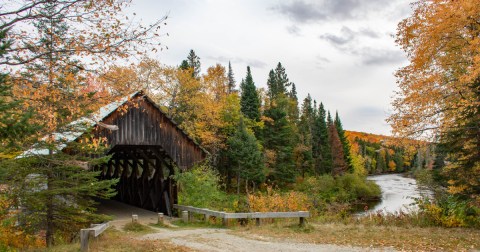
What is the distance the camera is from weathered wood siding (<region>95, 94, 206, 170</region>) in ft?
48.5

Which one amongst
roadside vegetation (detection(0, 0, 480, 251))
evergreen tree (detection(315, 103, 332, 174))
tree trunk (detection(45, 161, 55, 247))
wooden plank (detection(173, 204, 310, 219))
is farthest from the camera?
evergreen tree (detection(315, 103, 332, 174))

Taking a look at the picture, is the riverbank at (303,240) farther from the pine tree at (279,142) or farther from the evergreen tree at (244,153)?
the pine tree at (279,142)

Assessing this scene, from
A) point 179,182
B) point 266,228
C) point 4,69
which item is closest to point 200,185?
point 179,182

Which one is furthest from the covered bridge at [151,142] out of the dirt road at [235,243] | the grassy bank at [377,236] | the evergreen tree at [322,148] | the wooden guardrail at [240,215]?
the evergreen tree at [322,148]

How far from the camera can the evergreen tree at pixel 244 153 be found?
3609 cm

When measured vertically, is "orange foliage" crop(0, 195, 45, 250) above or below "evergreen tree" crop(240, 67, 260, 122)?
below

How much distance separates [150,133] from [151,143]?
431mm

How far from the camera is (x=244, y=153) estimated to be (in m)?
36.2

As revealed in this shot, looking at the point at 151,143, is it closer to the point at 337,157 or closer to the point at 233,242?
the point at 233,242

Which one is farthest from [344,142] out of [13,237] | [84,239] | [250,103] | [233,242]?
[84,239]

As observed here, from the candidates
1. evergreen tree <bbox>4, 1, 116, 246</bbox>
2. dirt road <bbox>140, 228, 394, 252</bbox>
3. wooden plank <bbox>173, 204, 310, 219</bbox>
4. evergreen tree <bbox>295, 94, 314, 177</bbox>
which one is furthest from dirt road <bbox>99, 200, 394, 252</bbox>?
evergreen tree <bbox>295, 94, 314, 177</bbox>

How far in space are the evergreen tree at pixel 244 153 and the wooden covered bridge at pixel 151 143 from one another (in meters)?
16.1

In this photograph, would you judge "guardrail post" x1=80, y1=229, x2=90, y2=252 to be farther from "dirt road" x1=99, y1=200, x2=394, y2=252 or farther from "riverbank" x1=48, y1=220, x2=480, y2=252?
"dirt road" x1=99, y1=200, x2=394, y2=252

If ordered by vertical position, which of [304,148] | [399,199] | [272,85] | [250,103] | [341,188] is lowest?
[399,199]
